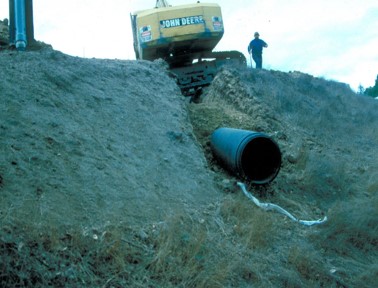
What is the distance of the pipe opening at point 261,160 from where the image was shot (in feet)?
20.8

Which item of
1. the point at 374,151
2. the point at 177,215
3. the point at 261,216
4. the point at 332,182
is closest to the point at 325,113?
the point at 374,151

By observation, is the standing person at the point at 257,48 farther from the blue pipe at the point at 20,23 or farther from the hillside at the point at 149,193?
the blue pipe at the point at 20,23

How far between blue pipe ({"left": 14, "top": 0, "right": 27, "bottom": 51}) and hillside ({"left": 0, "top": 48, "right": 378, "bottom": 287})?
59 centimetres

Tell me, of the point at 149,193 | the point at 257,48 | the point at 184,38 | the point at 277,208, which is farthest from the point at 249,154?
the point at 257,48

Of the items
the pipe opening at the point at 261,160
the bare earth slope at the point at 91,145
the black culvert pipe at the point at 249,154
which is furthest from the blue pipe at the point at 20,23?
the pipe opening at the point at 261,160

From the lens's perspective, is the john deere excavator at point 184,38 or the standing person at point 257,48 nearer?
the john deere excavator at point 184,38

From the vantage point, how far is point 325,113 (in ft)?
36.6

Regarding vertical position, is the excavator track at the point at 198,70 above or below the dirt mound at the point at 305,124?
above

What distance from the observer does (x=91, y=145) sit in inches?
212

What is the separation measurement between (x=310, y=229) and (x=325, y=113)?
6.24 metres

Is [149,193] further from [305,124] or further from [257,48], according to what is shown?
[257,48]

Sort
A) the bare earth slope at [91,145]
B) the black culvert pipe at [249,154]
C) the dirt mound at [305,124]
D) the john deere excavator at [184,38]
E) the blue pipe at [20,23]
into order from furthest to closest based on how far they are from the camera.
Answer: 1. the john deere excavator at [184,38]
2. the blue pipe at [20,23]
3. the dirt mound at [305,124]
4. the black culvert pipe at [249,154]
5. the bare earth slope at [91,145]

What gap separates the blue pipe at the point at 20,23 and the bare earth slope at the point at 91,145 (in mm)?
562

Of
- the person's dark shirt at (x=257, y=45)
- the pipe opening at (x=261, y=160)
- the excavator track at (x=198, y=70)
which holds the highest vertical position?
the person's dark shirt at (x=257, y=45)
